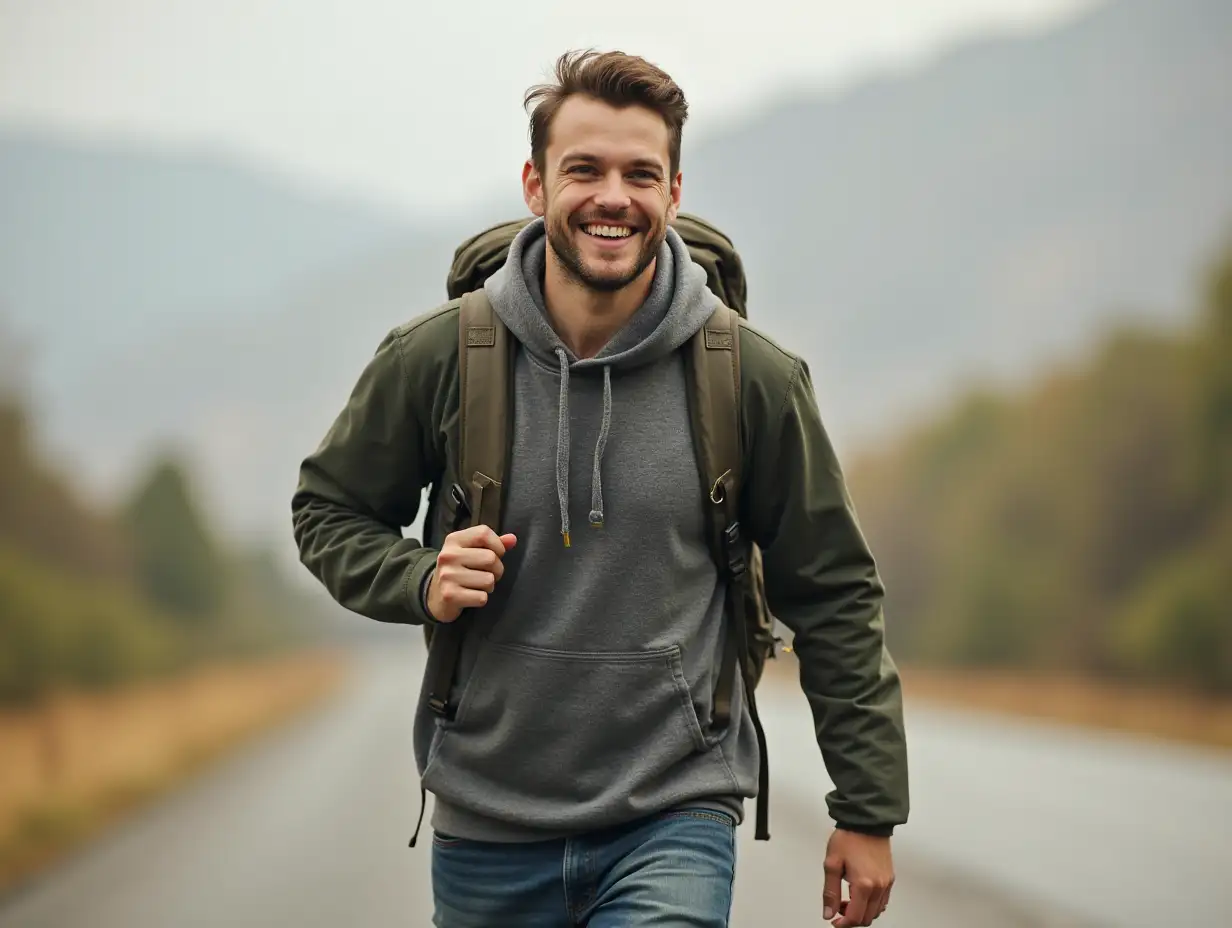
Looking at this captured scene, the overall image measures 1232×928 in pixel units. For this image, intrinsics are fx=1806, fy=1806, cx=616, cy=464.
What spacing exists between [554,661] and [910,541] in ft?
242

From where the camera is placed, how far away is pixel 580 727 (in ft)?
11.2

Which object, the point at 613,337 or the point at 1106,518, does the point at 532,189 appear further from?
the point at 1106,518

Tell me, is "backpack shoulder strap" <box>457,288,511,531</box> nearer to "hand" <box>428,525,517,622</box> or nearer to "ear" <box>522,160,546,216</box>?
"hand" <box>428,525,517,622</box>

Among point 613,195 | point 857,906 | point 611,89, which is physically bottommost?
point 857,906

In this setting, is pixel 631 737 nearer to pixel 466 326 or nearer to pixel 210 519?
pixel 466 326

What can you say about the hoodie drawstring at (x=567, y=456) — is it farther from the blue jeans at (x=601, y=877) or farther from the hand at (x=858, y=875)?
the hand at (x=858, y=875)

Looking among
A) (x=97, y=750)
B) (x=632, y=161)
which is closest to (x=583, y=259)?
(x=632, y=161)

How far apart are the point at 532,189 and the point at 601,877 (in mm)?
1370

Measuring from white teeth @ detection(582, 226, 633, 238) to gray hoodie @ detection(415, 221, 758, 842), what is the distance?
0.15m

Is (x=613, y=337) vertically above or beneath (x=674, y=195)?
beneath

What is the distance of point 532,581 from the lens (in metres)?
3.44

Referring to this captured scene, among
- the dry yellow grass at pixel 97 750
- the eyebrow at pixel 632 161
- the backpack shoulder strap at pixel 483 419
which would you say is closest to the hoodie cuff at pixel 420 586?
the backpack shoulder strap at pixel 483 419

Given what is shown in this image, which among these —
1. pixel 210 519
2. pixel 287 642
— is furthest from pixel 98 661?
pixel 287 642

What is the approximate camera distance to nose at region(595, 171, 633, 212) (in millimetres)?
3371
